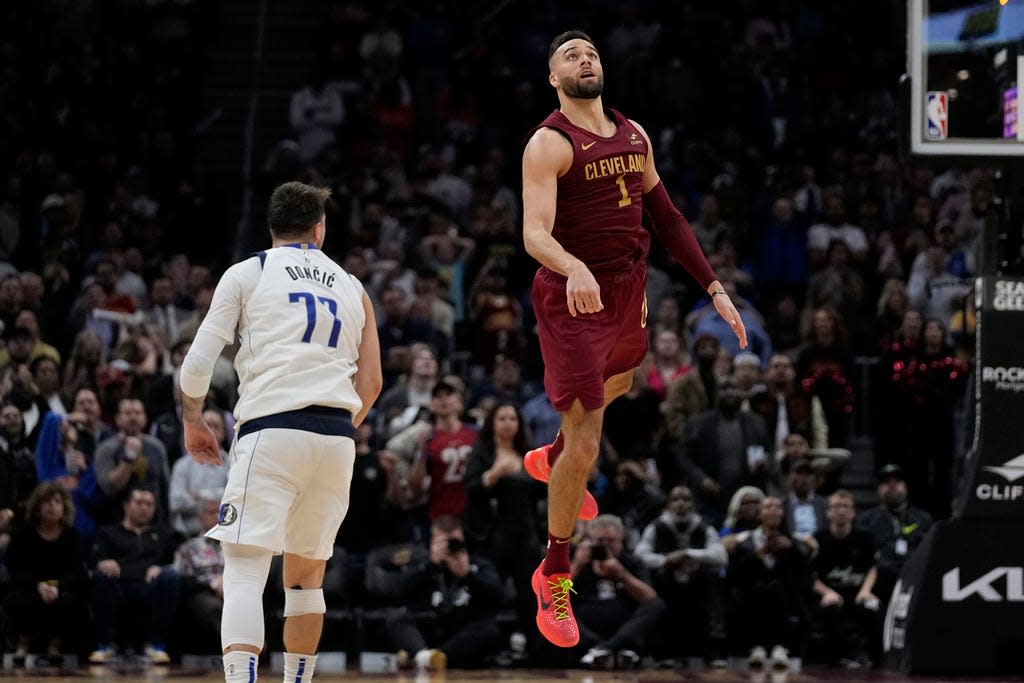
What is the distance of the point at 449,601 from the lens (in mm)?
13242

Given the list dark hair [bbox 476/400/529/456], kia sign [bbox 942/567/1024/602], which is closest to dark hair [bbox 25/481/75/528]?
dark hair [bbox 476/400/529/456]

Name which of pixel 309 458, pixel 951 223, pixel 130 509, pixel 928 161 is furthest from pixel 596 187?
pixel 951 223

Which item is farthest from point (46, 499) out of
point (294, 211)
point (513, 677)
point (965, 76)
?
point (965, 76)

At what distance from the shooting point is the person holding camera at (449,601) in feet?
42.9

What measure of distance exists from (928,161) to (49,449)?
7745 millimetres

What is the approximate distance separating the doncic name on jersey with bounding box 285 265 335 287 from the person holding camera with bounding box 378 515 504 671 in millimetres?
5955

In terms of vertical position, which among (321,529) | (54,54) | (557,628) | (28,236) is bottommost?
(557,628)

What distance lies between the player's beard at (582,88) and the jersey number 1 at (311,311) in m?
1.78

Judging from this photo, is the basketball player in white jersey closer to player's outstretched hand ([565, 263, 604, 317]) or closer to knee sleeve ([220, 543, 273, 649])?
knee sleeve ([220, 543, 273, 649])

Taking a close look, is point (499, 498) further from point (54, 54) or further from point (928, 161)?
point (54, 54)

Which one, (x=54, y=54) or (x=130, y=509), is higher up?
(x=54, y=54)

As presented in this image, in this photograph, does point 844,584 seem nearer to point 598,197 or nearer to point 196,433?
point 598,197

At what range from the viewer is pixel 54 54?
812 inches

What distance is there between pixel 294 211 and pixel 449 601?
6177 mm
